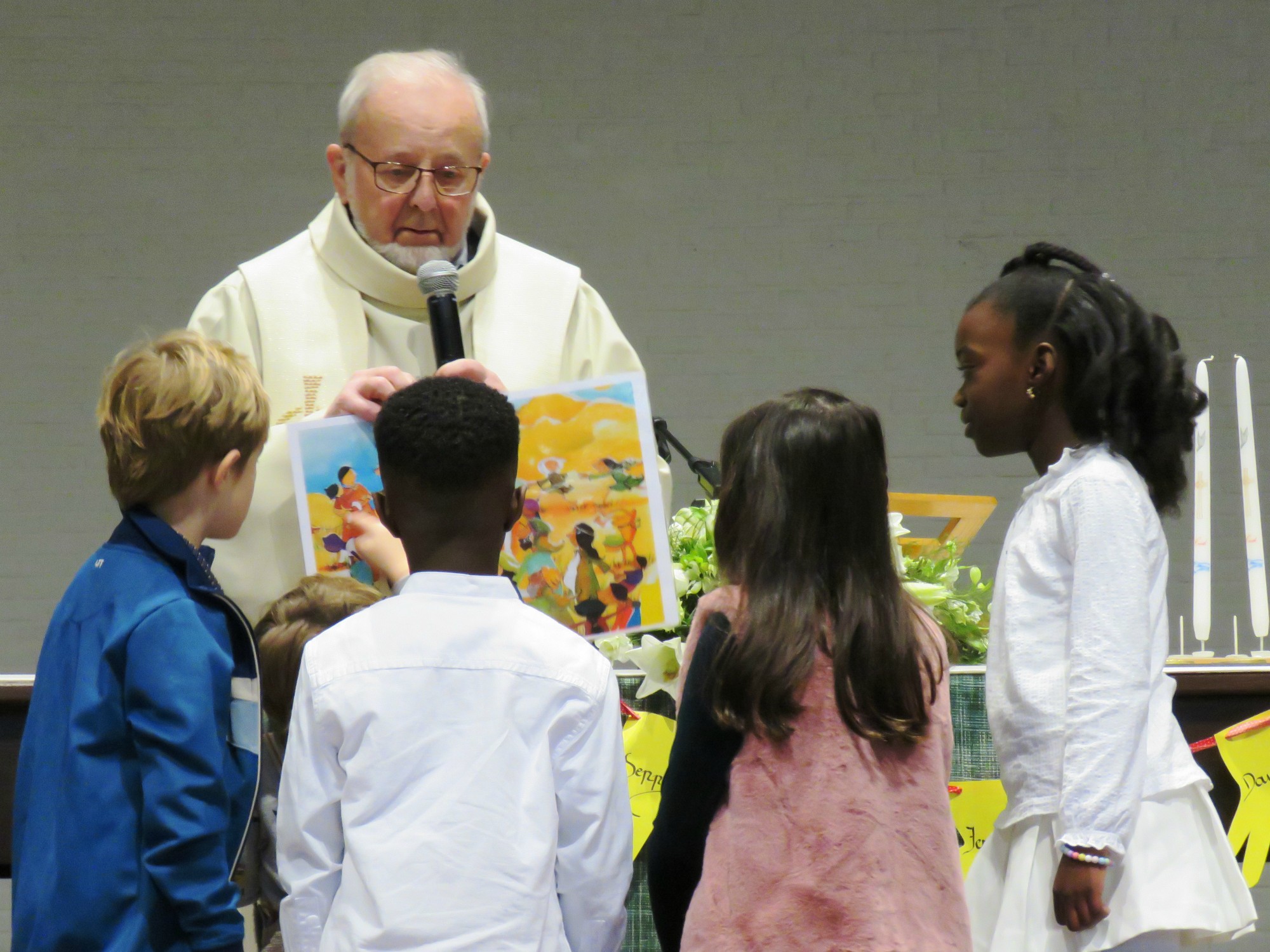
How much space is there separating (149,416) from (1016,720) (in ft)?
3.72

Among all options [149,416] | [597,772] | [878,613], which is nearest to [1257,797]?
[878,613]

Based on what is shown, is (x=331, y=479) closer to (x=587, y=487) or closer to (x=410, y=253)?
(x=587, y=487)

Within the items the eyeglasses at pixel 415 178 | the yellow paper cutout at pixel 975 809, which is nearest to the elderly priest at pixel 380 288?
the eyeglasses at pixel 415 178

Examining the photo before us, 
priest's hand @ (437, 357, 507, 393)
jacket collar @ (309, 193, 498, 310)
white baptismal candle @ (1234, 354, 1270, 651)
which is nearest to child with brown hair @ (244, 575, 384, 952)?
priest's hand @ (437, 357, 507, 393)

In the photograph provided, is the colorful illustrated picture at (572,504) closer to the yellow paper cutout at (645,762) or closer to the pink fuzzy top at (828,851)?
the yellow paper cutout at (645,762)

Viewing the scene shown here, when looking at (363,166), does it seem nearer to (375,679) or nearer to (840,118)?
(375,679)

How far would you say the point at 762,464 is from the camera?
173 centimetres

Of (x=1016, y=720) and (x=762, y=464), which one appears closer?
(x=762, y=464)

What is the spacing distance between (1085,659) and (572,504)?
756 mm

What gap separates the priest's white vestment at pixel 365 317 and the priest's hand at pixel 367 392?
1.34ft

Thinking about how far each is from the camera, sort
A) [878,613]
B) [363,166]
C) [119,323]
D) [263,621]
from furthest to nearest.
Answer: [119,323]
[363,166]
[263,621]
[878,613]

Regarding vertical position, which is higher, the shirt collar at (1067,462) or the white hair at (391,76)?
the white hair at (391,76)

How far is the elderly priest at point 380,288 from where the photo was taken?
262 cm

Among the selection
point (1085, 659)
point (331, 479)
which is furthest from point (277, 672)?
point (1085, 659)
